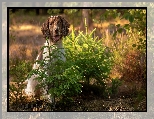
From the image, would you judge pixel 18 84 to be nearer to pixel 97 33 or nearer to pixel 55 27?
pixel 55 27

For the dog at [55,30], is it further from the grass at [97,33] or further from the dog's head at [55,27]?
the grass at [97,33]

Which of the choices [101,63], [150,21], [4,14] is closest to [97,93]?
[101,63]

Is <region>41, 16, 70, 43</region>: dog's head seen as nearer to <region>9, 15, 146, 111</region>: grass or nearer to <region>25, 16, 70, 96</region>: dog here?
<region>25, 16, 70, 96</region>: dog

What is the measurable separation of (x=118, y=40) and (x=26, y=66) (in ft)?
6.08

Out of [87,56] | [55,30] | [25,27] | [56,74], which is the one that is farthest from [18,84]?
[25,27]

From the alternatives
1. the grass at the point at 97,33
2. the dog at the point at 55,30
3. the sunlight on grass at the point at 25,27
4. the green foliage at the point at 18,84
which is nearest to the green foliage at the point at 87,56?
the dog at the point at 55,30

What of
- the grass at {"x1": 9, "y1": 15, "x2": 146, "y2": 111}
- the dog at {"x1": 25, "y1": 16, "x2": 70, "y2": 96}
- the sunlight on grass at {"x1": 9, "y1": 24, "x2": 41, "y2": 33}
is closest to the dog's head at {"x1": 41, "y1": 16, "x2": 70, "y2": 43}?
the dog at {"x1": 25, "y1": 16, "x2": 70, "y2": 96}

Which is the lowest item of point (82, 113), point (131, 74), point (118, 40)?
point (82, 113)

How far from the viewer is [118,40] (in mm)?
6410

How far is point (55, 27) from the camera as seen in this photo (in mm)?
4816

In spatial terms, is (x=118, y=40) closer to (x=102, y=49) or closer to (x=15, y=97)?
(x=102, y=49)

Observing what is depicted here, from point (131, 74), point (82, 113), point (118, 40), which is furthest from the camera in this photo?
point (118, 40)

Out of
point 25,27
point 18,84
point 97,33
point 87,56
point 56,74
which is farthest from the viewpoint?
point 25,27

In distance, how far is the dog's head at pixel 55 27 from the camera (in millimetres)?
4805
